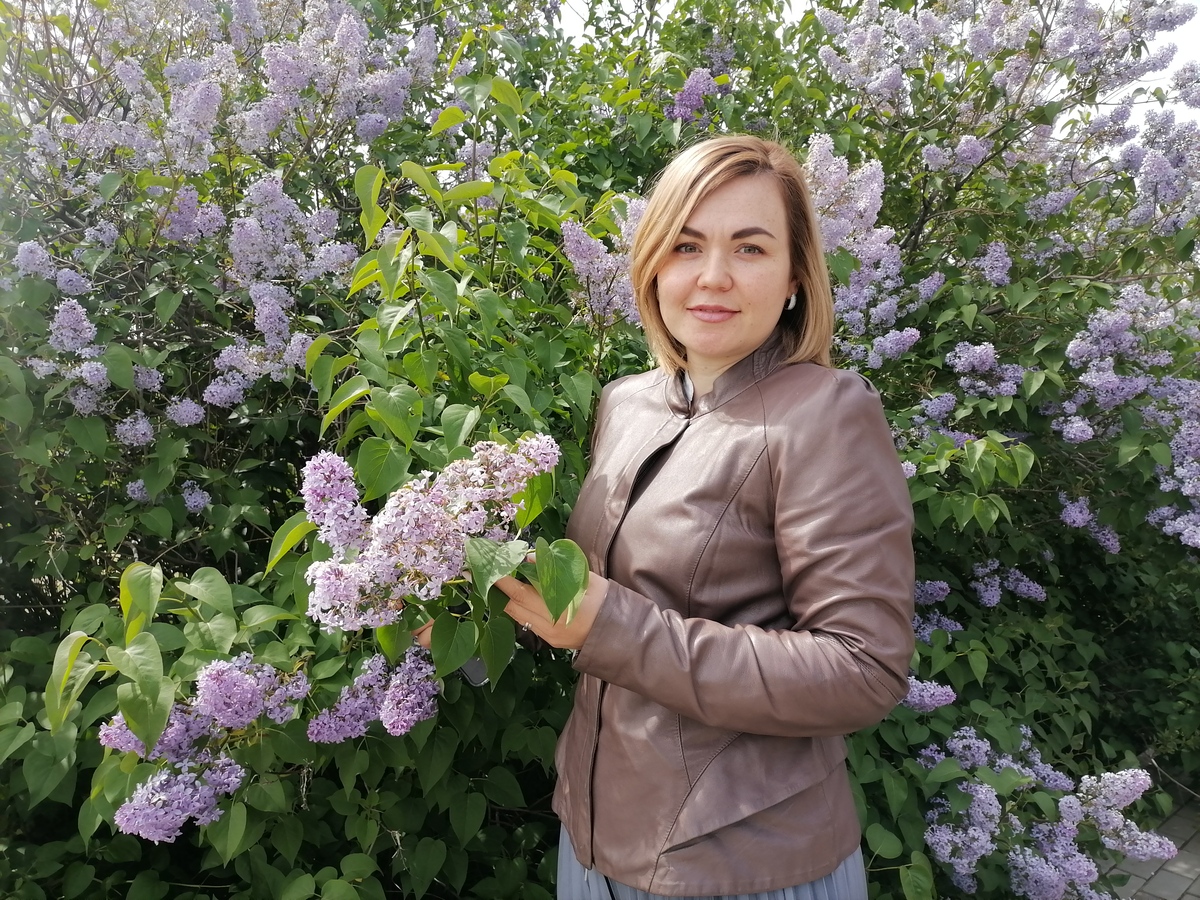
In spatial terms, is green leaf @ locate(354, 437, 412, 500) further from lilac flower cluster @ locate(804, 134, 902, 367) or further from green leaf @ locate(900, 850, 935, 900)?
green leaf @ locate(900, 850, 935, 900)

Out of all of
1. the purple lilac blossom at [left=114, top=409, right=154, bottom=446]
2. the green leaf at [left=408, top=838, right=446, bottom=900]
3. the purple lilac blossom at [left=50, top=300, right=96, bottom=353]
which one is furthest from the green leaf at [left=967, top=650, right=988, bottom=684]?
the purple lilac blossom at [left=50, top=300, right=96, bottom=353]

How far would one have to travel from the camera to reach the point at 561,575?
39.6 inches

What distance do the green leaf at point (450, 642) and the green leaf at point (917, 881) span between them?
54.1 inches

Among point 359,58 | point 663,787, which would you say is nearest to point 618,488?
point 663,787

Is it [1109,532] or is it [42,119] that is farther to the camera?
[1109,532]

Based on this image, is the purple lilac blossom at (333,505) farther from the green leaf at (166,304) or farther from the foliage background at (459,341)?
the green leaf at (166,304)

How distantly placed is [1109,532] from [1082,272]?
1010mm

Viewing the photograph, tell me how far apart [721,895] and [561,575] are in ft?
1.68

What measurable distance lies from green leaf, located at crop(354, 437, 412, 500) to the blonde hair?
500 millimetres

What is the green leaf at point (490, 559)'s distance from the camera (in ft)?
3.19

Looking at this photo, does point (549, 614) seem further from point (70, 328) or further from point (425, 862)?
point (70, 328)

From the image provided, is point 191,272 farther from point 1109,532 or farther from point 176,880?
point 1109,532

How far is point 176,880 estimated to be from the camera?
1.98 m

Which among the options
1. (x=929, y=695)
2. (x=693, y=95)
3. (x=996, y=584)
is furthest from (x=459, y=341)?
(x=996, y=584)
